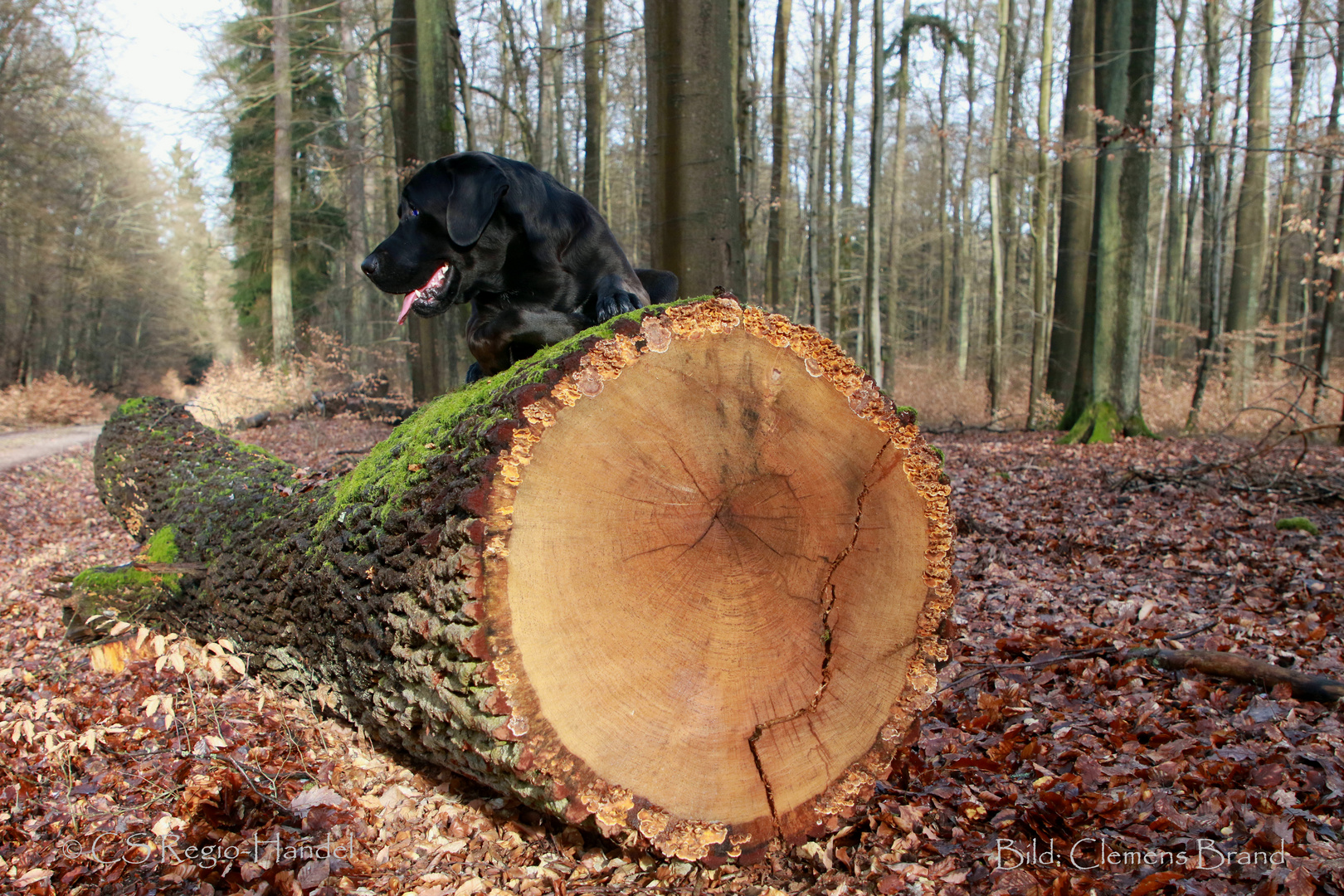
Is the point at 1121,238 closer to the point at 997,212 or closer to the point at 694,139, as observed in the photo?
the point at 997,212

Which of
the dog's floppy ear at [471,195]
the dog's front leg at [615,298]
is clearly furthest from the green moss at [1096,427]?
the dog's floppy ear at [471,195]

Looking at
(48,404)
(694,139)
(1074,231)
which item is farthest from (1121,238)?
(48,404)

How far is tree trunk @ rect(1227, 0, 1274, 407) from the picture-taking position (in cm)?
1303

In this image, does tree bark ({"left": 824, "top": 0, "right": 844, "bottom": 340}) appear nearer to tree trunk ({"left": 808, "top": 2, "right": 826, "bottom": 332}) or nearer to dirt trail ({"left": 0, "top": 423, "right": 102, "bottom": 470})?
tree trunk ({"left": 808, "top": 2, "right": 826, "bottom": 332})

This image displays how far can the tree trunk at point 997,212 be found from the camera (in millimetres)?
15414

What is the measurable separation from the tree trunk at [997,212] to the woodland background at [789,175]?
0.37 ft

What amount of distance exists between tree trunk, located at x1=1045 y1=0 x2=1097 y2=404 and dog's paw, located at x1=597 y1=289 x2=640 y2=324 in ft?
39.9

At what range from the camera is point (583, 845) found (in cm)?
228

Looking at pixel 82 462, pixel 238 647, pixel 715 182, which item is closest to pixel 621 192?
pixel 82 462

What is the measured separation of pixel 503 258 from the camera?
3.04 metres

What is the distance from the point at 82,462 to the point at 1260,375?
2268 cm

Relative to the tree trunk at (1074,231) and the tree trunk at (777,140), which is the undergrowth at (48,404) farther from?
the tree trunk at (1074,231)

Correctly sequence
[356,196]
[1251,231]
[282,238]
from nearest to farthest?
[1251,231] → [282,238] → [356,196]

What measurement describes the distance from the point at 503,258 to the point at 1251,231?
16.5m
